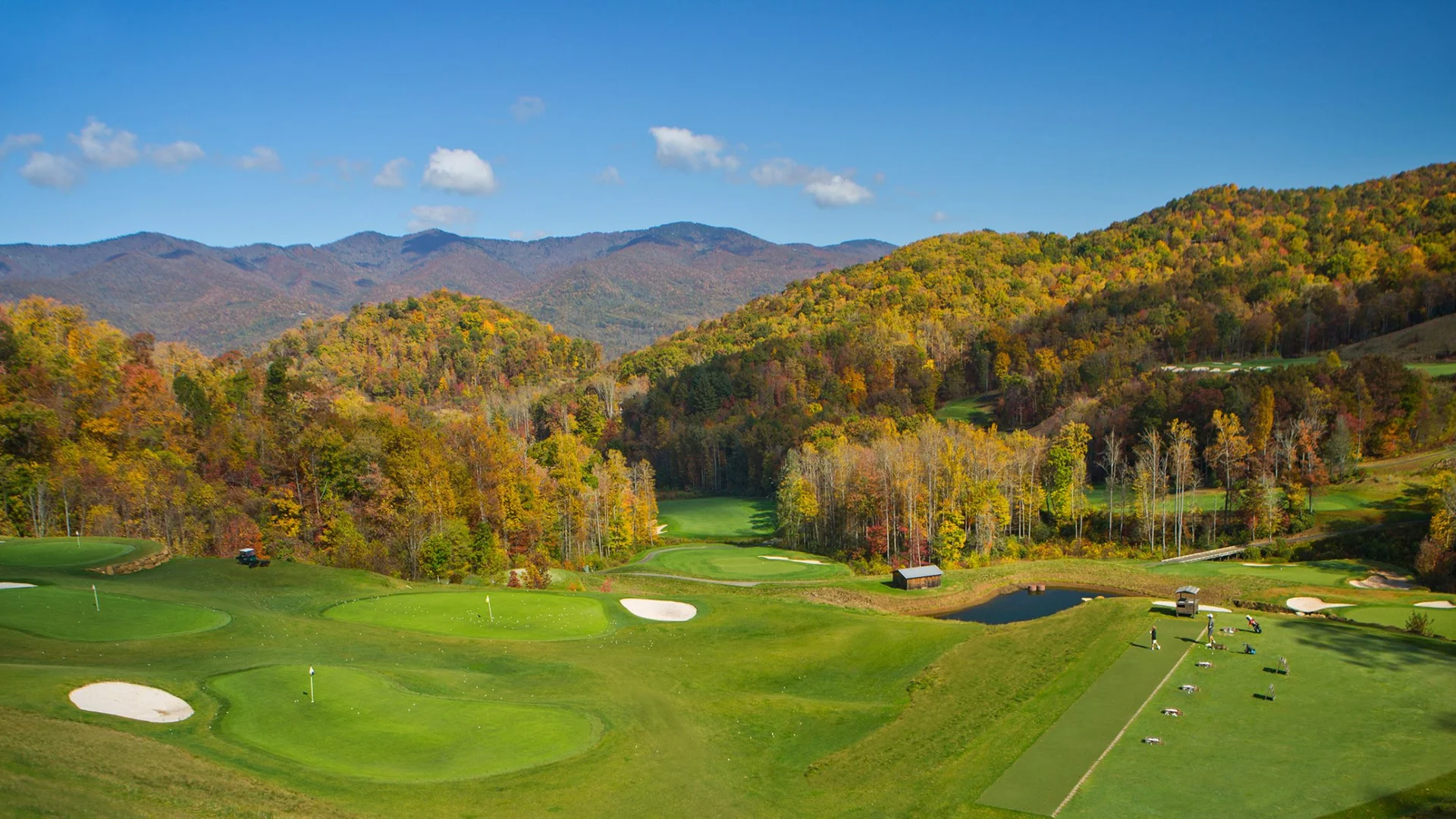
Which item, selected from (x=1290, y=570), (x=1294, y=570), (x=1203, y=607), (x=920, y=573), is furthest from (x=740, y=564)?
(x=1294, y=570)

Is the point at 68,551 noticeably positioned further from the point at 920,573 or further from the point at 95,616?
the point at 920,573

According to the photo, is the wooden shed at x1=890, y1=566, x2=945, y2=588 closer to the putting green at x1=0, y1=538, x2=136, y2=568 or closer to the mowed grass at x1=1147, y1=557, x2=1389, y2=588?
the mowed grass at x1=1147, y1=557, x2=1389, y2=588

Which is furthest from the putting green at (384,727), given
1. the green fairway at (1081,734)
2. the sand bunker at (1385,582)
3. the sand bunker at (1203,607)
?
the sand bunker at (1385,582)

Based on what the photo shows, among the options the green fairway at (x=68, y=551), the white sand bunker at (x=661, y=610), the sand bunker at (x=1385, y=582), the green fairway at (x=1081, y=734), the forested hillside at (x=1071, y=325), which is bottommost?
the sand bunker at (x=1385, y=582)

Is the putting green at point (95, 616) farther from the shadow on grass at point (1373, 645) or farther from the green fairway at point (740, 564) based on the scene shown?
the shadow on grass at point (1373, 645)

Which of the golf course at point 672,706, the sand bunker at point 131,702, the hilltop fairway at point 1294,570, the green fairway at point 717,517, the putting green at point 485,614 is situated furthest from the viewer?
the green fairway at point 717,517

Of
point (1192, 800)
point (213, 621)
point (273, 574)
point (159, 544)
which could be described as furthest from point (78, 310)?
point (1192, 800)

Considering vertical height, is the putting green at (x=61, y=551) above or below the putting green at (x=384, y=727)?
above
